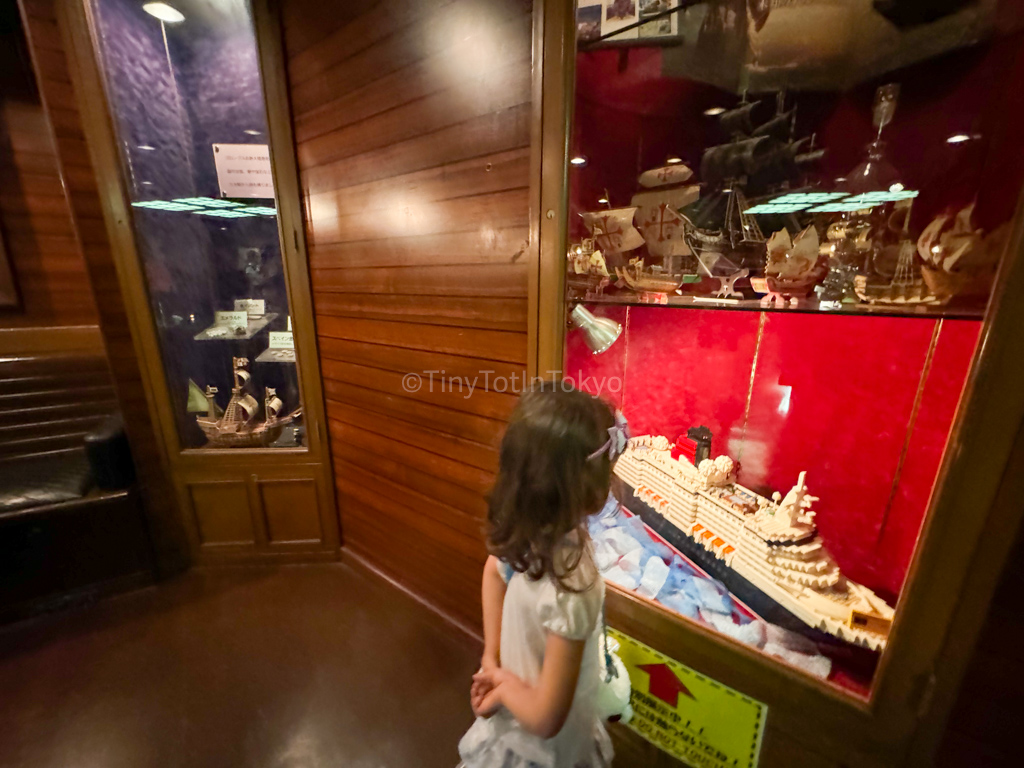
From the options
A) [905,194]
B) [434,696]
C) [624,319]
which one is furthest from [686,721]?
[905,194]

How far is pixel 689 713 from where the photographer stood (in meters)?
1.06

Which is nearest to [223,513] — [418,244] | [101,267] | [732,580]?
[101,267]

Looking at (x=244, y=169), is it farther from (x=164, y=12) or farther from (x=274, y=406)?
(x=274, y=406)

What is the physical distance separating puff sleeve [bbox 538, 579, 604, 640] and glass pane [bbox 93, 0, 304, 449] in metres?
1.83

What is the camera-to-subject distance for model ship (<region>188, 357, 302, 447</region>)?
2.14 metres

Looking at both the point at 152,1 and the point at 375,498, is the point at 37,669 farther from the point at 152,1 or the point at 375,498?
the point at 152,1

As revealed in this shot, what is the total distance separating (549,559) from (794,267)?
2.74ft

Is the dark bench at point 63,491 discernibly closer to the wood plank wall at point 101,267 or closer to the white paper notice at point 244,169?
the wood plank wall at point 101,267

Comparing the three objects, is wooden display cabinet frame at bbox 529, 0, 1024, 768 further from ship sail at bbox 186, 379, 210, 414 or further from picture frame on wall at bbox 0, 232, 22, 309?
picture frame on wall at bbox 0, 232, 22, 309

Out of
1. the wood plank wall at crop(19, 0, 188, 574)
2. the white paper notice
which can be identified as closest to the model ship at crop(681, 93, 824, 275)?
the white paper notice

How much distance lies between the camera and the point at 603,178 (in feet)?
4.10

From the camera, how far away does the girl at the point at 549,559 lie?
0.73 m

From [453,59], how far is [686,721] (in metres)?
1.93

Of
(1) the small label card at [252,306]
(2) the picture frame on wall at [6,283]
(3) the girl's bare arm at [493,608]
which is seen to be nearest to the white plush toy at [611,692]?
(3) the girl's bare arm at [493,608]
